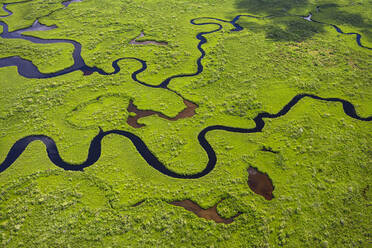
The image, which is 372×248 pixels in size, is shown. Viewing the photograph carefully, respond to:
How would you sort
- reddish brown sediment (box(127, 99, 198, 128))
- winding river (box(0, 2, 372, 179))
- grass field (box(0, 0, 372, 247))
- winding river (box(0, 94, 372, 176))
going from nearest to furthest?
grass field (box(0, 0, 372, 247)) → winding river (box(0, 94, 372, 176)) → winding river (box(0, 2, 372, 179)) → reddish brown sediment (box(127, 99, 198, 128))

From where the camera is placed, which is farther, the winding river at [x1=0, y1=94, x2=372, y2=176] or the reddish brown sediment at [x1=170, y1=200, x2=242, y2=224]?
the winding river at [x1=0, y1=94, x2=372, y2=176]

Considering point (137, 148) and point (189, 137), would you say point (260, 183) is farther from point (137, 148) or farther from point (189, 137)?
point (137, 148)

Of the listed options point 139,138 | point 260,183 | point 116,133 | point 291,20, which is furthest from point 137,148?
point 291,20

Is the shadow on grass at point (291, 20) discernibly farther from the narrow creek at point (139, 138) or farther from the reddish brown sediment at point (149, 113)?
the reddish brown sediment at point (149, 113)

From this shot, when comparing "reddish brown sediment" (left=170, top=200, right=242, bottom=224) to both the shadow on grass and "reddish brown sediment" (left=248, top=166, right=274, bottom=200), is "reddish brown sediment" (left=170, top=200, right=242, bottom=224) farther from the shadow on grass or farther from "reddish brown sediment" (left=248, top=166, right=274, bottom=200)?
the shadow on grass

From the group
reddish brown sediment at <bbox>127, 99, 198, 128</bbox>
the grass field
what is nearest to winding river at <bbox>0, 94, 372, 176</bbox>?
the grass field

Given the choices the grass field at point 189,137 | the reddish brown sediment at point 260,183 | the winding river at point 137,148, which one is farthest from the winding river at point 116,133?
the reddish brown sediment at point 260,183
